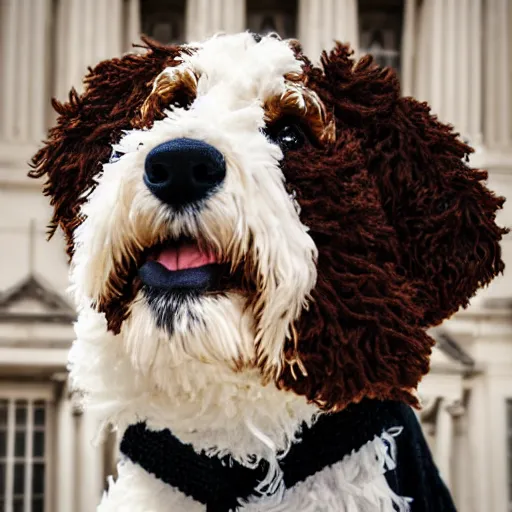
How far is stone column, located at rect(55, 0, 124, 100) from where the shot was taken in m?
3.25

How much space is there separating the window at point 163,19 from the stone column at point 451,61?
0.70 m

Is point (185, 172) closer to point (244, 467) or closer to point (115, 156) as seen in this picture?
point (115, 156)

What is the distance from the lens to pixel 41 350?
2932 mm

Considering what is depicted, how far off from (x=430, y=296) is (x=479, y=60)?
8.88 feet

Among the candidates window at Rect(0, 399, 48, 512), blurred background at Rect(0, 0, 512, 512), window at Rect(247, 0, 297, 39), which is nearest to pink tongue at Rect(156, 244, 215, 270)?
blurred background at Rect(0, 0, 512, 512)

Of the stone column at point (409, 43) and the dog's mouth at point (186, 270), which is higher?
the stone column at point (409, 43)

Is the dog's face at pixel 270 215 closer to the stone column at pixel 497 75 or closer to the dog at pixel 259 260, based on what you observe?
the dog at pixel 259 260

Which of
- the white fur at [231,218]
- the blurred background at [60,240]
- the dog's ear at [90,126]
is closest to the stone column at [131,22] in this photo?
the blurred background at [60,240]

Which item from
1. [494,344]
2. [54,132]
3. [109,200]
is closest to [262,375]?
[109,200]

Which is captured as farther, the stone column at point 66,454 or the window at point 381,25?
the window at point 381,25

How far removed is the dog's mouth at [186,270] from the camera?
80 cm

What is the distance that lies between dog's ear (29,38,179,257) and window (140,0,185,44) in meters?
2.47

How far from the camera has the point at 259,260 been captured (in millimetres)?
805

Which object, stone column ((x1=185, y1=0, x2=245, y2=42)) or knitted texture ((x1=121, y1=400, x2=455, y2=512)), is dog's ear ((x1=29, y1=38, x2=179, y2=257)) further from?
stone column ((x1=185, y1=0, x2=245, y2=42))
